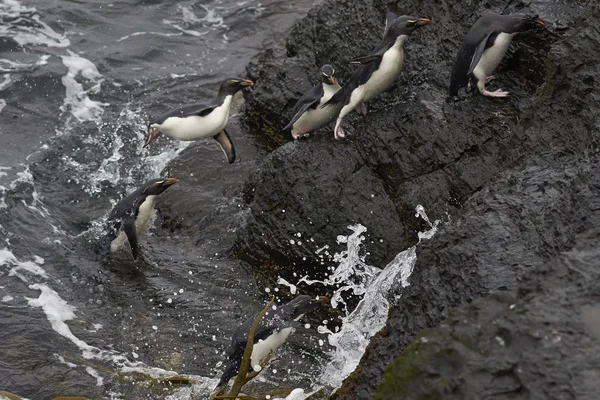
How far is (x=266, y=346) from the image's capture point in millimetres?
6344

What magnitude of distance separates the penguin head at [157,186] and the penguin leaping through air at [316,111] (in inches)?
59.0

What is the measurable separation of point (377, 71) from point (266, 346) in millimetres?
2859

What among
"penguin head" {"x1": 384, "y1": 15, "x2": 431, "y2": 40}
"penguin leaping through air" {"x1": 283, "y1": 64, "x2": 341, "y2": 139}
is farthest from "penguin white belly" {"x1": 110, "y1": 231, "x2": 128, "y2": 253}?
"penguin head" {"x1": 384, "y1": 15, "x2": 431, "y2": 40}

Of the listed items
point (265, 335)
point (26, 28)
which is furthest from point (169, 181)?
point (26, 28)

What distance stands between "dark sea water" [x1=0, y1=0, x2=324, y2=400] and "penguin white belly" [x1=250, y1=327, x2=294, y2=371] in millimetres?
179

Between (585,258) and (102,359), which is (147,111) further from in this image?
(585,258)

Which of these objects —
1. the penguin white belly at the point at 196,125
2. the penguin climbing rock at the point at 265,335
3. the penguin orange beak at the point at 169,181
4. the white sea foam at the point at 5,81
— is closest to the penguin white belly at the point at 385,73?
the penguin white belly at the point at 196,125

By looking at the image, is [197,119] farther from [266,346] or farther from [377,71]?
[266,346]

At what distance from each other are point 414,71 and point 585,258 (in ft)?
16.6

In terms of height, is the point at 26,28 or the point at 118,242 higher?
the point at 118,242

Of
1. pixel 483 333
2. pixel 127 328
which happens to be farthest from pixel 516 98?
pixel 483 333

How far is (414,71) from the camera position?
830 centimetres

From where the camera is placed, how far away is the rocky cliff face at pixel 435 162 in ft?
15.3

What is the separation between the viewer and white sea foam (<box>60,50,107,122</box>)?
431 inches
